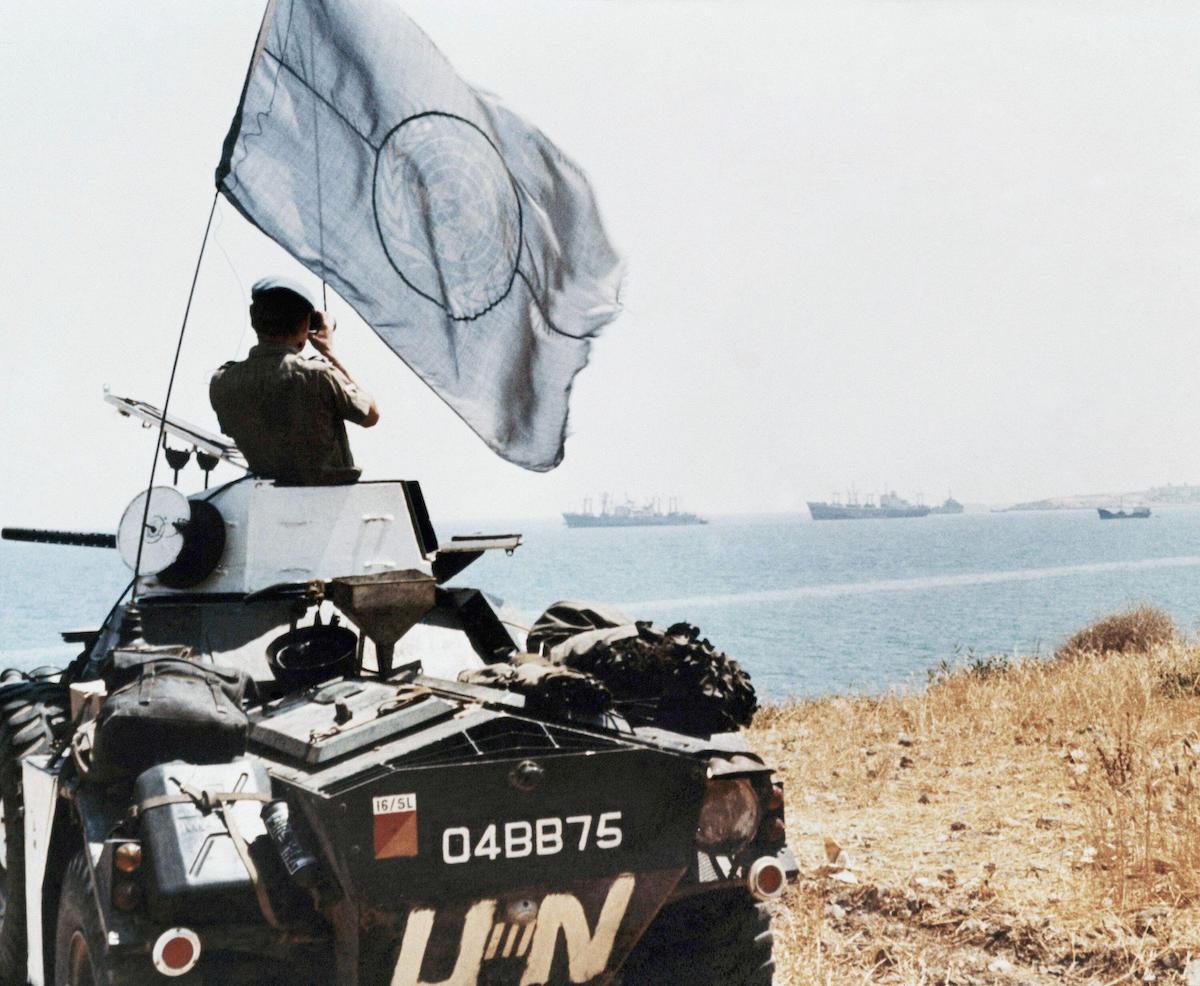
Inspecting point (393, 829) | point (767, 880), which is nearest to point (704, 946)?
point (767, 880)

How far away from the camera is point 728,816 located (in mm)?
4422

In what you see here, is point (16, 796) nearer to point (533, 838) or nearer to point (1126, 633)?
point (533, 838)

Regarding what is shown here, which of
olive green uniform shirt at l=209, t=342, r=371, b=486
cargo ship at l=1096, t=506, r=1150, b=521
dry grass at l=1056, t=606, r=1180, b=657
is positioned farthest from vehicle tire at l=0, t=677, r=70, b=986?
cargo ship at l=1096, t=506, r=1150, b=521

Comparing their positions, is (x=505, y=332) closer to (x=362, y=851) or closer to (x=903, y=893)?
(x=903, y=893)

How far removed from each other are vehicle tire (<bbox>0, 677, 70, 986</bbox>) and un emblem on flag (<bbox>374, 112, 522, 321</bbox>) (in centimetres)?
353

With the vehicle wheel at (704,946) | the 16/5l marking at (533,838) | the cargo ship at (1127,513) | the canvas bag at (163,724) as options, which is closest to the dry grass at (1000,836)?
the vehicle wheel at (704,946)

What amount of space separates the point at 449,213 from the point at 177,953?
5656 mm

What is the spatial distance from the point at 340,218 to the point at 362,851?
4.87 m

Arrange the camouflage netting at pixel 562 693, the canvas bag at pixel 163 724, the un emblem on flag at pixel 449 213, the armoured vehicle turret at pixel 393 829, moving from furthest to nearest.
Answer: the un emblem on flag at pixel 449 213, the camouflage netting at pixel 562 693, the canvas bag at pixel 163 724, the armoured vehicle turret at pixel 393 829

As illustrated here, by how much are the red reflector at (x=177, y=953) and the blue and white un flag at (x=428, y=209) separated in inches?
168

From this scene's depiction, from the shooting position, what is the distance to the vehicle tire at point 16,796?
5.32 meters

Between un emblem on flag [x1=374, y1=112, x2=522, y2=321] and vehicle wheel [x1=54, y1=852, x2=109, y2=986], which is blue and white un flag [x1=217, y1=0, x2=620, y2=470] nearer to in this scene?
un emblem on flag [x1=374, y1=112, x2=522, y2=321]

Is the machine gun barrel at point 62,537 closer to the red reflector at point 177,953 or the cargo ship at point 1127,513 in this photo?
the red reflector at point 177,953

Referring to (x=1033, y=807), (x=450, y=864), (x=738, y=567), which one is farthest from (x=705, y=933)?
(x=738, y=567)
